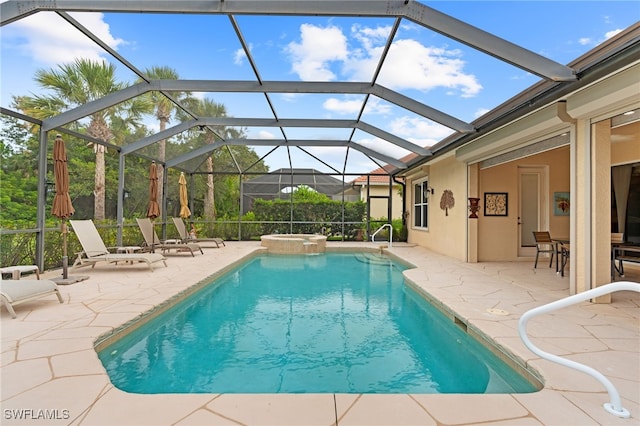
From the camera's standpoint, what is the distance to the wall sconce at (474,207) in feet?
27.6

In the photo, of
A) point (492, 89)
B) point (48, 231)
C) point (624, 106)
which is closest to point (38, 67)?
point (48, 231)

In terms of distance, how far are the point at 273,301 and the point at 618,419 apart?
4.18 metres

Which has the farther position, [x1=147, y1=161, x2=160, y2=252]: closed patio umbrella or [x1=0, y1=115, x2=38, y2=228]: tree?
[x1=0, y1=115, x2=38, y2=228]: tree

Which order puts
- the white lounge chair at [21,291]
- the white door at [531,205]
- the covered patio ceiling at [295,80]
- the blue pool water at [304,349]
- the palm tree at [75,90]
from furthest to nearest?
the palm tree at [75,90], the white door at [531,205], the covered patio ceiling at [295,80], the white lounge chair at [21,291], the blue pool water at [304,349]

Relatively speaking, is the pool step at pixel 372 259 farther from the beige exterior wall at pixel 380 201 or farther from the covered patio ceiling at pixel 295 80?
the beige exterior wall at pixel 380 201

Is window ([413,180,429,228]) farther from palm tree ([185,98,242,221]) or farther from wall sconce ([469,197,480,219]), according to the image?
palm tree ([185,98,242,221])

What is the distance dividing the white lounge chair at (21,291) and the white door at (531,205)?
9791 millimetres

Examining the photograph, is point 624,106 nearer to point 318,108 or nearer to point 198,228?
point 318,108

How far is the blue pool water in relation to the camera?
9.00 ft

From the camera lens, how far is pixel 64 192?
5.65 meters

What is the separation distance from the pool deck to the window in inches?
293

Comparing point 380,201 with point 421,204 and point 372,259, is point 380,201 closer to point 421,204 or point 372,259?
point 421,204

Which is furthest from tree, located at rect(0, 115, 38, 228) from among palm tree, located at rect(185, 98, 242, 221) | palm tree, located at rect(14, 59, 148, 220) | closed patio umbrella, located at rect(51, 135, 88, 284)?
palm tree, located at rect(185, 98, 242, 221)

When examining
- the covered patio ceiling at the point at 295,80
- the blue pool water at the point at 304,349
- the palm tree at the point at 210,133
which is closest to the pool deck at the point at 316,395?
the blue pool water at the point at 304,349
